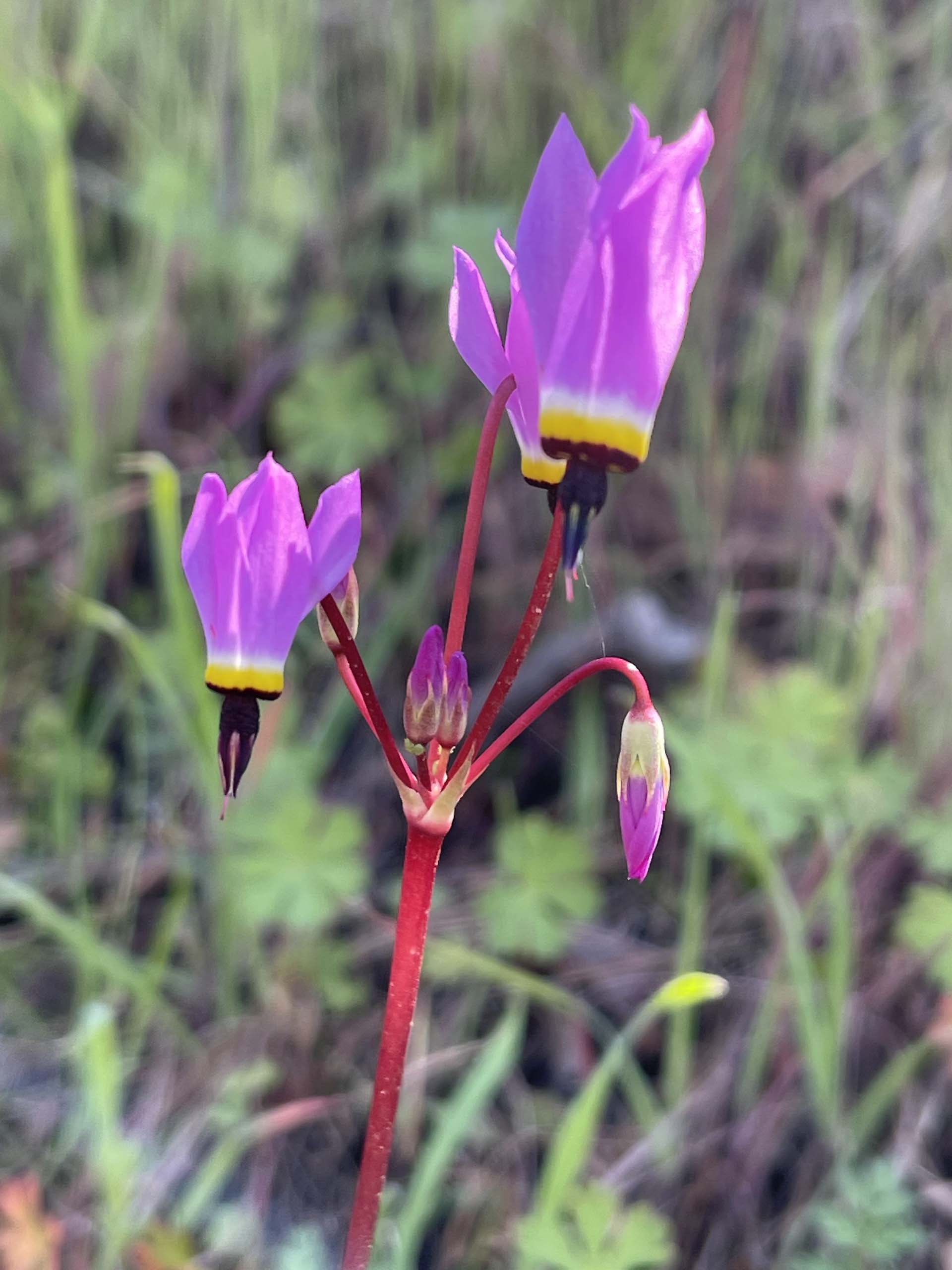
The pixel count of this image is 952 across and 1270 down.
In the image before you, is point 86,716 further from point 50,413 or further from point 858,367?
point 858,367

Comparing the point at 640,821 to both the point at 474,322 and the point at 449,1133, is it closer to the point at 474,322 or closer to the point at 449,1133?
the point at 474,322

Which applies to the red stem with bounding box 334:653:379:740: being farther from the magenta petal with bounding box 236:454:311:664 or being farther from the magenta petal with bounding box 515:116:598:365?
the magenta petal with bounding box 515:116:598:365

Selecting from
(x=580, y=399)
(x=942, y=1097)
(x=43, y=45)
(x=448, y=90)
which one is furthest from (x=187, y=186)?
(x=942, y=1097)

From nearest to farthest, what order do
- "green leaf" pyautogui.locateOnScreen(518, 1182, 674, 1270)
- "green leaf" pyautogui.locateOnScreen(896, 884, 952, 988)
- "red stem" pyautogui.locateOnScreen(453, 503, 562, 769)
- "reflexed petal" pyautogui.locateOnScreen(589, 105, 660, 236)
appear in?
"reflexed petal" pyautogui.locateOnScreen(589, 105, 660, 236) < "red stem" pyautogui.locateOnScreen(453, 503, 562, 769) < "green leaf" pyautogui.locateOnScreen(518, 1182, 674, 1270) < "green leaf" pyautogui.locateOnScreen(896, 884, 952, 988)

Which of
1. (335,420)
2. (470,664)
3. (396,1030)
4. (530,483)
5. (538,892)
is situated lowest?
(538,892)

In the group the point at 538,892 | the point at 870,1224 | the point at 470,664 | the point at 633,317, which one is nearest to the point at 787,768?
the point at 538,892

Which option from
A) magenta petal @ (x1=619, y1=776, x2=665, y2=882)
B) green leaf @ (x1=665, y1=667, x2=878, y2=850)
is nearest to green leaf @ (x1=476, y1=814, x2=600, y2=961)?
green leaf @ (x1=665, y1=667, x2=878, y2=850)
